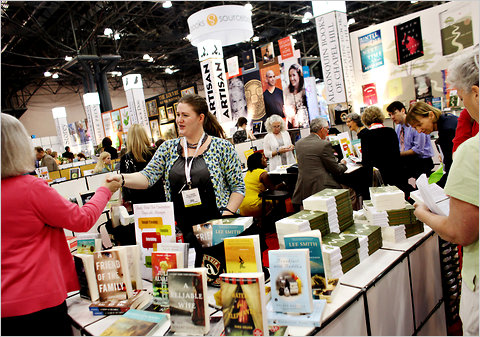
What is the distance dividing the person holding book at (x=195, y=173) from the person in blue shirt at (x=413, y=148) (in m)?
2.93

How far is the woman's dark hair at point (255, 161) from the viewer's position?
186 inches

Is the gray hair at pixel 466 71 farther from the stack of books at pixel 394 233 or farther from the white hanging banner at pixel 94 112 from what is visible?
the white hanging banner at pixel 94 112

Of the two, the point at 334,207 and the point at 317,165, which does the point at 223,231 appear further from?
the point at 317,165

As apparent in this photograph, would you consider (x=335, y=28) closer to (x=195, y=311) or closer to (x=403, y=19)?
(x=403, y=19)

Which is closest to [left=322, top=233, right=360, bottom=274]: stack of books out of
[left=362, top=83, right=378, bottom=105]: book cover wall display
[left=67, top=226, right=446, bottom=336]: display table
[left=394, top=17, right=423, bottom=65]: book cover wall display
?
[left=67, top=226, right=446, bottom=336]: display table

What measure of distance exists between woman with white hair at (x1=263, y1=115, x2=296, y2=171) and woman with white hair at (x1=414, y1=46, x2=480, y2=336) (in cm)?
433

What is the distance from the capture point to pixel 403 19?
8273 millimetres

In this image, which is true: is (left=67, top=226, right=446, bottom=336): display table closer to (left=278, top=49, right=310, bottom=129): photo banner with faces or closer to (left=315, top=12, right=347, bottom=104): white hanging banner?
(left=315, top=12, right=347, bottom=104): white hanging banner

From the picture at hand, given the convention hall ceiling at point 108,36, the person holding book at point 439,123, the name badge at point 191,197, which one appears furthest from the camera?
the convention hall ceiling at point 108,36

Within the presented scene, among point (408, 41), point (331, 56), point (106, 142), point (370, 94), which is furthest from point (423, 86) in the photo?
point (106, 142)

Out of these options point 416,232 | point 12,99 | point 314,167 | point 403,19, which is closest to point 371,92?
point 403,19

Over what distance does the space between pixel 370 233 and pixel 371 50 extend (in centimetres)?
811

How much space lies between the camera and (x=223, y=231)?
67.2 inches

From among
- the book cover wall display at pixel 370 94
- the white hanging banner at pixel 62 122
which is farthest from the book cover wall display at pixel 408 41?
the white hanging banner at pixel 62 122
